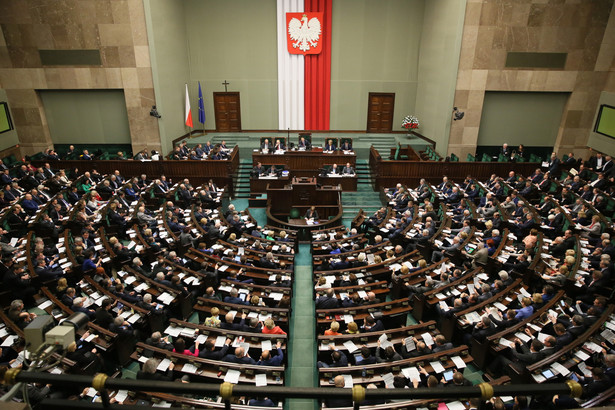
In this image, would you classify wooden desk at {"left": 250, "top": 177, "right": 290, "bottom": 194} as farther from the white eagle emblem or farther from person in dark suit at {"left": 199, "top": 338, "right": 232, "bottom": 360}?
person in dark suit at {"left": 199, "top": 338, "right": 232, "bottom": 360}

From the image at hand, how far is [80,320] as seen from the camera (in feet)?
6.61

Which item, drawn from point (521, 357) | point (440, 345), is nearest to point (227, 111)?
point (440, 345)

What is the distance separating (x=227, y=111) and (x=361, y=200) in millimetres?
9723

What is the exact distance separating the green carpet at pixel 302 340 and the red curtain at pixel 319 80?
12241mm

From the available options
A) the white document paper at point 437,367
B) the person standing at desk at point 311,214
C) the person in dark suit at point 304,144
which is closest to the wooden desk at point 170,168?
the person in dark suit at point 304,144

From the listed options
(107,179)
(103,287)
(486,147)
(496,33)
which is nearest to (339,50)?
(496,33)

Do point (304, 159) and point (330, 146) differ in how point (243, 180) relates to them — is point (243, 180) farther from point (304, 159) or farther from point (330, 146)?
point (330, 146)

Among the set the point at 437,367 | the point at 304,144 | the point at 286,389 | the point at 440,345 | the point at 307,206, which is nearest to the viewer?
the point at 286,389

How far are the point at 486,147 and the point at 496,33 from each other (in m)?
5.03

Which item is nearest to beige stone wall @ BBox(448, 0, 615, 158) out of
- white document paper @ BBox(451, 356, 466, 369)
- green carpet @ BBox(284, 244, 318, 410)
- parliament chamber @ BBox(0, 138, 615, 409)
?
parliament chamber @ BBox(0, 138, 615, 409)

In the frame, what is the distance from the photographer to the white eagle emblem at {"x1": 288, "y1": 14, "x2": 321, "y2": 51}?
1930cm

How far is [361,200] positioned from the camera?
15.2 metres

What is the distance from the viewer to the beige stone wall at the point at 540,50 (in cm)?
1563

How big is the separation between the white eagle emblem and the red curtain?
0.40 meters
